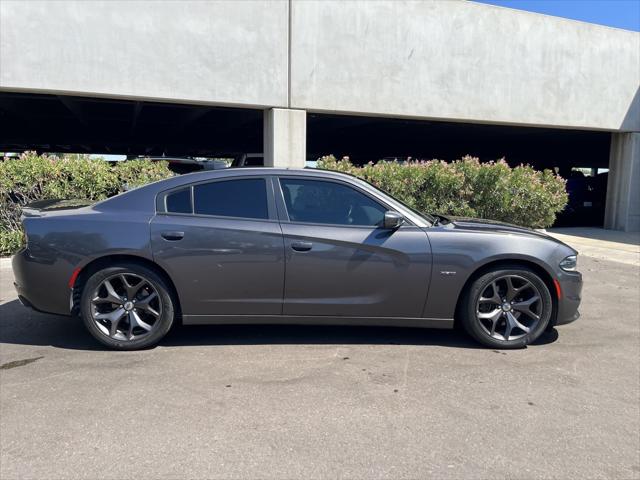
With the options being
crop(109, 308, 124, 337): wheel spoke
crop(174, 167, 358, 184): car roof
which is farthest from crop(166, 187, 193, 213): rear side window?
crop(109, 308, 124, 337): wheel spoke

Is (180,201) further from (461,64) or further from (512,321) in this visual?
(461,64)

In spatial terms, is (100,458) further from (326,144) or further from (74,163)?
(326,144)

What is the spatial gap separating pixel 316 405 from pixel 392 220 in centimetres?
165

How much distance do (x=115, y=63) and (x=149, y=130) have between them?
52.7ft

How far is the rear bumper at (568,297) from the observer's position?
173 inches

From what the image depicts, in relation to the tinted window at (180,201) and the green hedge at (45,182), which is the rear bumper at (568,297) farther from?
the green hedge at (45,182)

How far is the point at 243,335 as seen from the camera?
4.71 m

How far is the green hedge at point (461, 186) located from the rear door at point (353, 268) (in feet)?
18.5

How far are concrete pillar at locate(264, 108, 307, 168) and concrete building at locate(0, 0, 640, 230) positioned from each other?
0.02 metres

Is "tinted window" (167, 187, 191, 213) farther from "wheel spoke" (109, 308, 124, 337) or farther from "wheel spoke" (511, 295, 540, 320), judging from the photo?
"wheel spoke" (511, 295, 540, 320)

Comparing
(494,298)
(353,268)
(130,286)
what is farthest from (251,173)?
(494,298)

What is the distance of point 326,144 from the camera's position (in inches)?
1123

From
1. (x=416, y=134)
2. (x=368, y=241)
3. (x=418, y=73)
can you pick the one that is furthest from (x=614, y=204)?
(x=368, y=241)

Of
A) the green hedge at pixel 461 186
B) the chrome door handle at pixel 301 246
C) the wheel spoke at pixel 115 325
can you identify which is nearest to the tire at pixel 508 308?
the chrome door handle at pixel 301 246
